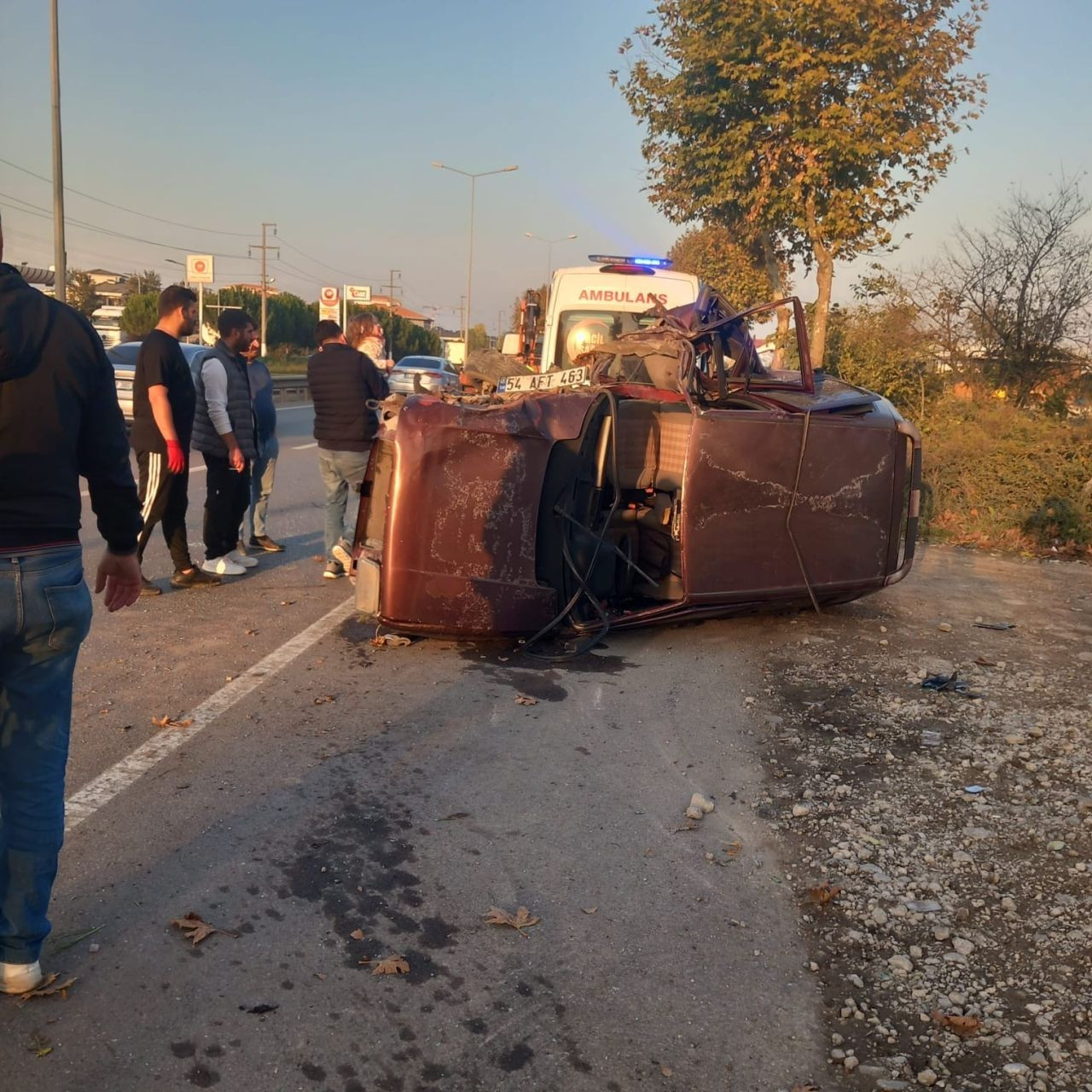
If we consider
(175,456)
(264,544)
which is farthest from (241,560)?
(175,456)

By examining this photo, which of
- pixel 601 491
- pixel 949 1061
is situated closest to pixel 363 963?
pixel 949 1061

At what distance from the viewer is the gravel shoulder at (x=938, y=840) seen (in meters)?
2.65

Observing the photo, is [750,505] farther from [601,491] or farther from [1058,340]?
[1058,340]

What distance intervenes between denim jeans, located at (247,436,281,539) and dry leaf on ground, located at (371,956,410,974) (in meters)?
5.87

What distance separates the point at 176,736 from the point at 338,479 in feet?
11.0

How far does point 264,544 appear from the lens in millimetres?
8453

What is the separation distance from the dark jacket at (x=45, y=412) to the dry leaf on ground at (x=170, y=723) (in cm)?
211

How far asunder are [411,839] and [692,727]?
5.76 feet

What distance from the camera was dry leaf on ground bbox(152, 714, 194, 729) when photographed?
14.6 feet

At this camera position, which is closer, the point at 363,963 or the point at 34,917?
the point at 34,917

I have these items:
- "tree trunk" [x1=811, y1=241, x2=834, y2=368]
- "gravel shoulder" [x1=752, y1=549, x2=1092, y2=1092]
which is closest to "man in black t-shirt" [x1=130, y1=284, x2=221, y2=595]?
"gravel shoulder" [x1=752, y1=549, x2=1092, y2=1092]

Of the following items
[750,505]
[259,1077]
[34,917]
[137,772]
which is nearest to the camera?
[259,1077]

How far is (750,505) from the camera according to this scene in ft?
19.5

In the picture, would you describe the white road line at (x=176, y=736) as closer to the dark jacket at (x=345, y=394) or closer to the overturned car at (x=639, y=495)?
the overturned car at (x=639, y=495)
